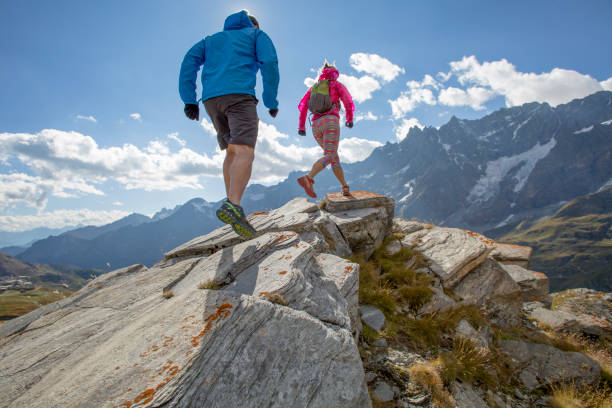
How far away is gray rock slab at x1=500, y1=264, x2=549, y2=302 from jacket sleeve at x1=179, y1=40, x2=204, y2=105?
13700 mm

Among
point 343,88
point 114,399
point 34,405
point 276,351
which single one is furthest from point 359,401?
point 343,88

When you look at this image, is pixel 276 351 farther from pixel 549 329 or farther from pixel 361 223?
pixel 549 329

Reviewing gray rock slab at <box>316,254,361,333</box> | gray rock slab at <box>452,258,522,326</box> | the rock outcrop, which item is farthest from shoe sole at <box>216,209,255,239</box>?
gray rock slab at <box>452,258,522,326</box>

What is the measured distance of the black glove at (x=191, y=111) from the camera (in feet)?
19.6

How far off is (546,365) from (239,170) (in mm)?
8213

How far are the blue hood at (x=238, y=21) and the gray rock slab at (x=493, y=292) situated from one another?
8.75 metres

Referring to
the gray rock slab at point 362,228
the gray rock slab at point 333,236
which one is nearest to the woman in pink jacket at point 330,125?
the gray rock slab at point 362,228

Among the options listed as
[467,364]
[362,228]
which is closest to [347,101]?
[362,228]

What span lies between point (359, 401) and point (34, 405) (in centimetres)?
306

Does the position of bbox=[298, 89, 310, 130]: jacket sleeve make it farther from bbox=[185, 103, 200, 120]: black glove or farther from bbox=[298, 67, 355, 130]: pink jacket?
bbox=[185, 103, 200, 120]: black glove

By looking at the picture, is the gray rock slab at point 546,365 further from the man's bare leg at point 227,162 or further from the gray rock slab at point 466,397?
the man's bare leg at point 227,162

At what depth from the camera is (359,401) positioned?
9.26 ft

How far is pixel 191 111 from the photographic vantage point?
19.7 ft

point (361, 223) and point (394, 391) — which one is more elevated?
point (361, 223)
